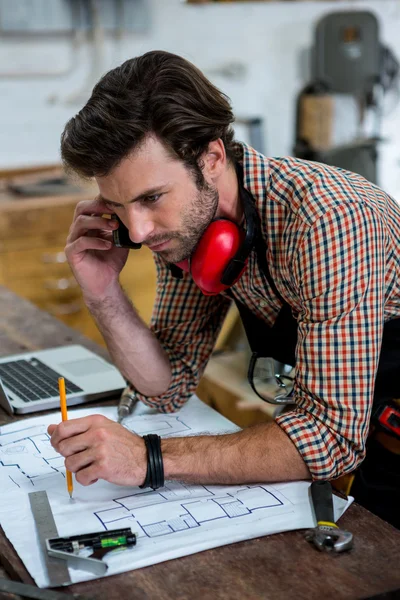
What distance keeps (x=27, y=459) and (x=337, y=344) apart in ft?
1.70

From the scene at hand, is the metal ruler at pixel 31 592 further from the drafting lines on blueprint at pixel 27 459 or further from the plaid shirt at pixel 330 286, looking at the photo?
the plaid shirt at pixel 330 286

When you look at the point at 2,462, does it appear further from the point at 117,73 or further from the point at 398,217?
the point at 398,217

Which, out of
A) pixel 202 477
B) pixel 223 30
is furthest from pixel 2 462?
pixel 223 30

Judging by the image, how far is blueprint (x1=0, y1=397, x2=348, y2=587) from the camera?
0.97m

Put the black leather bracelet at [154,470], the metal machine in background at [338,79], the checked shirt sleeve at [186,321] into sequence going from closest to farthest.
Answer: the black leather bracelet at [154,470], the checked shirt sleeve at [186,321], the metal machine in background at [338,79]

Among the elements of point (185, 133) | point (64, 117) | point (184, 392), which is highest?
point (185, 133)

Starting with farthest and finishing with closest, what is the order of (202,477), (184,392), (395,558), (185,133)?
(184,392) < (185,133) < (202,477) < (395,558)

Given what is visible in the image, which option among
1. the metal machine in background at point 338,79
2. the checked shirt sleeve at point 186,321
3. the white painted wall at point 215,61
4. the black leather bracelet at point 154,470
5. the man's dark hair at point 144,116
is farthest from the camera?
the metal machine in background at point 338,79

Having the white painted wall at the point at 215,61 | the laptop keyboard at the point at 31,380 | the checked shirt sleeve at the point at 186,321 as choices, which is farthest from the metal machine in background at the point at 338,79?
the laptop keyboard at the point at 31,380

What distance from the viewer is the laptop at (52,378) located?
1457 mm

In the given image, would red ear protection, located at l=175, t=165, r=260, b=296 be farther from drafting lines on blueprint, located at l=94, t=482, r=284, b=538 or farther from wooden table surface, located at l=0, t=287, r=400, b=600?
wooden table surface, located at l=0, t=287, r=400, b=600

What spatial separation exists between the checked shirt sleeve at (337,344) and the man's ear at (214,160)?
24 centimetres

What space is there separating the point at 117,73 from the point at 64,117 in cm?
258

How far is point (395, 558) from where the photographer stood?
0.96 meters
